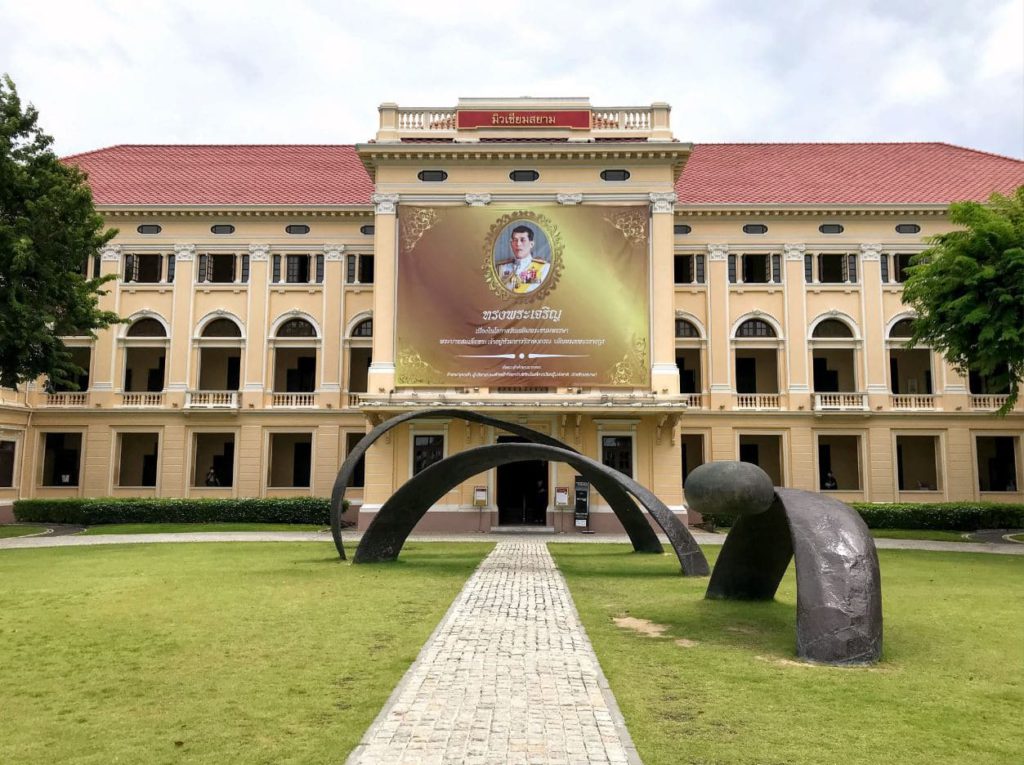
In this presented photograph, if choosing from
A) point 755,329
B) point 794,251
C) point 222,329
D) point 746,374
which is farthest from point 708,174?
point 222,329

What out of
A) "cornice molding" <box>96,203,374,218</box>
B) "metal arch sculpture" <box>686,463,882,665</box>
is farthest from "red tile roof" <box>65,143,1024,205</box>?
"metal arch sculpture" <box>686,463,882,665</box>

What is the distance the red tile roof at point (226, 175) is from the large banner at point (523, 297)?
8.54 metres

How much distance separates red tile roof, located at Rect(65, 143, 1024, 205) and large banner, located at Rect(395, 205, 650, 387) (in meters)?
7.67

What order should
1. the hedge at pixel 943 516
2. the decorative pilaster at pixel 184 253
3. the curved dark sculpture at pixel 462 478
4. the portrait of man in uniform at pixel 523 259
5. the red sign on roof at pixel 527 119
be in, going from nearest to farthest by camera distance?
the curved dark sculpture at pixel 462 478
the portrait of man in uniform at pixel 523 259
the hedge at pixel 943 516
the red sign on roof at pixel 527 119
the decorative pilaster at pixel 184 253

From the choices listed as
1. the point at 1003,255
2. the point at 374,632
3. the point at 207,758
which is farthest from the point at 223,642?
the point at 1003,255

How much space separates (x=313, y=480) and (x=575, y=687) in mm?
30692

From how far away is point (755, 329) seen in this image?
3806 cm

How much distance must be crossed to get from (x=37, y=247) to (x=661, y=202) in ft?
66.6

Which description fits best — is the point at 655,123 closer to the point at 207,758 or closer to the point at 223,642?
the point at 223,642

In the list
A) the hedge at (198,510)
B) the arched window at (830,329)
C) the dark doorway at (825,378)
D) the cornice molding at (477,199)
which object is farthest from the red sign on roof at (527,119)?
the dark doorway at (825,378)

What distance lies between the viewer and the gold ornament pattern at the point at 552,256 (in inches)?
1202

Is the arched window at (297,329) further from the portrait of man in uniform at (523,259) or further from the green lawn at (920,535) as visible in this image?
the green lawn at (920,535)

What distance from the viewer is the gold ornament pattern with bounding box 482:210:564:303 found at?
30531 mm

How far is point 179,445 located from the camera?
37094 mm
